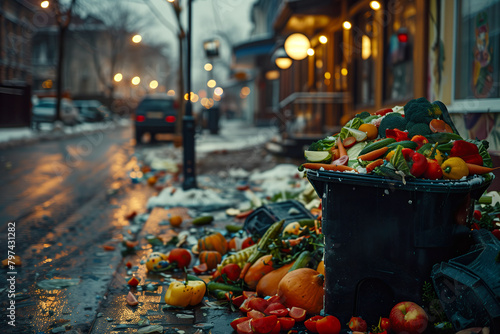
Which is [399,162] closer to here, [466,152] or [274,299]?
[466,152]

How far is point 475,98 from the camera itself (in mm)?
6293

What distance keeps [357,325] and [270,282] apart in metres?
0.86

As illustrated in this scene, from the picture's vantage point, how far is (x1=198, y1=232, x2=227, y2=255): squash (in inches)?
197

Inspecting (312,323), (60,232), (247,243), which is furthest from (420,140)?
(60,232)

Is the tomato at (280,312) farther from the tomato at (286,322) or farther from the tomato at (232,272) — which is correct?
the tomato at (232,272)

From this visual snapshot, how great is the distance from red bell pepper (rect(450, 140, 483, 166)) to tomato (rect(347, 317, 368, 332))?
1216mm

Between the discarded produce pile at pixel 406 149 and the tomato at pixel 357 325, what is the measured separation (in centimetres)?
93


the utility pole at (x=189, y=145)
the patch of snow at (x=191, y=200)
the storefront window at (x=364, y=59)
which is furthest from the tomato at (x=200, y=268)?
the storefront window at (x=364, y=59)

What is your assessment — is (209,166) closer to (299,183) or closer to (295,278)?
(299,183)

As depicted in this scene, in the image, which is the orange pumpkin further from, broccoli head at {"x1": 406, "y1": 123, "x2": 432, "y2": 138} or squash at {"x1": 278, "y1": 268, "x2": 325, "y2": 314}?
broccoli head at {"x1": 406, "y1": 123, "x2": 432, "y2": 138}

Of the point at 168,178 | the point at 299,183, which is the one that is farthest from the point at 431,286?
the point at 168,178

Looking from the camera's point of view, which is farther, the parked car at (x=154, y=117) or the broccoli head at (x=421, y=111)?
the parked car at (x=154, y=117)

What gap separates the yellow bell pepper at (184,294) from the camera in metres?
3.70

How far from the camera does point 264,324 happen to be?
10.2 feet
